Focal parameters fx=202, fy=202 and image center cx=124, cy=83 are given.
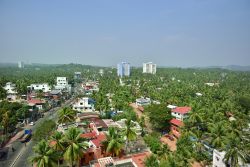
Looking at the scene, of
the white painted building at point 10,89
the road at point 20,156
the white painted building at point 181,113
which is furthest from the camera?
the white painted building at point 10,89

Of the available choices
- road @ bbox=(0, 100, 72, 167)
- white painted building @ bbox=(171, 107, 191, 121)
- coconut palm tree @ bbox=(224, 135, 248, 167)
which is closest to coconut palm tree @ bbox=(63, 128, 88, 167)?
road @ bbox=(0, 100, 72, 167)

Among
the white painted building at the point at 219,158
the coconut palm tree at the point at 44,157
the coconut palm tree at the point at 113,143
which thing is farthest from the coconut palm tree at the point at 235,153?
the coconut palm tree at the point at 44,157

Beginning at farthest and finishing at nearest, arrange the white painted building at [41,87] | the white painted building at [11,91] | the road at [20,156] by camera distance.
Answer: the white painted building at [41,87] < the white painted building at [11,91] < the road at [20,156]

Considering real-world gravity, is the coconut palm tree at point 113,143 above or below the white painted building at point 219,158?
above

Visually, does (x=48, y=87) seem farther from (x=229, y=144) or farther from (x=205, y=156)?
(x=229, y=144)

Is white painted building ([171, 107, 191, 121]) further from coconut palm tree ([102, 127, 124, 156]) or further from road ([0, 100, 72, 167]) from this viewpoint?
road ([0, 100, 72, 167])

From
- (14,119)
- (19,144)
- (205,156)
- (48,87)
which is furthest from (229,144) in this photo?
(48,87)

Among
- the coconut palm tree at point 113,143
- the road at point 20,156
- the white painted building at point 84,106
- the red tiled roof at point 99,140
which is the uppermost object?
the coconut palm tree at point 113,143

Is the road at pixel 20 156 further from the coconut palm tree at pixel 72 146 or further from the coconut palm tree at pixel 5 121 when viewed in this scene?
the coconut palm tree at pixel 72 146

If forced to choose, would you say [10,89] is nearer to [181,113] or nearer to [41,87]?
[41,87]
